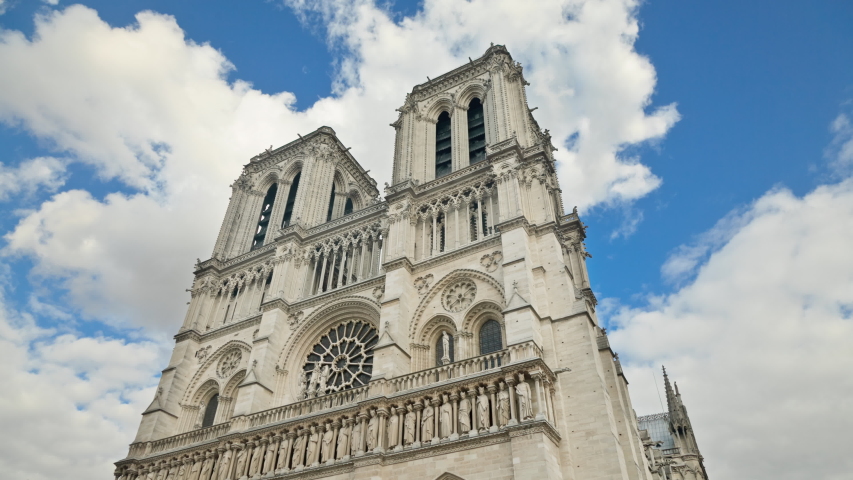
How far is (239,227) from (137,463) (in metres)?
14.0

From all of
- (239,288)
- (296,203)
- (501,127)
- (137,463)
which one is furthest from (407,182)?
(137,463)

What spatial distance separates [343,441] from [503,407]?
580 centimetres

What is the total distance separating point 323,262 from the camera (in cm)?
2764

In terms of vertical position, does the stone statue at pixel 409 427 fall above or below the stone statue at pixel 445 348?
below

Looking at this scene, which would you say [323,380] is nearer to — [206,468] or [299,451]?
[299,451]

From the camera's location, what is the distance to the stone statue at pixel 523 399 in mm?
16234

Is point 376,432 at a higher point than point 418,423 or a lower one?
lower

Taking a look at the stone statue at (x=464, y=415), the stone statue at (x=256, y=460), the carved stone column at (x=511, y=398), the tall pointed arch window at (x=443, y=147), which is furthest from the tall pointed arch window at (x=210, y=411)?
the carved stone column at (x=511, y=398)

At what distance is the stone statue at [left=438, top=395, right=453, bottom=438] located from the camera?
683 inches

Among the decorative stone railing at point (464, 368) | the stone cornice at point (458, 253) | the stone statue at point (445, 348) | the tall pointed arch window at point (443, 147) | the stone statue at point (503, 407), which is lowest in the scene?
the stone statue at point (503, 407)

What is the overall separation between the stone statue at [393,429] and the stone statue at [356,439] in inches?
41.8

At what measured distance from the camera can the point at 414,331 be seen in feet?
72.2

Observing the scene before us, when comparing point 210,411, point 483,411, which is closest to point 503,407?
point 483,411

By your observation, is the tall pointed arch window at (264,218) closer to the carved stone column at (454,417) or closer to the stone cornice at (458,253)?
the stone cornice at (458,253)
